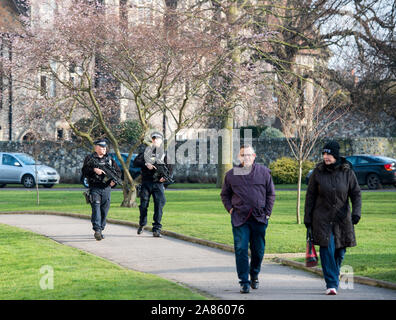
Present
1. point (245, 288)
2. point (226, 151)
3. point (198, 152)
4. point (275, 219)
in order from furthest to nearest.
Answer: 1. point (198, 152)
2. point (226, 151)
3. point (275, 219)
4. point (245, 288)

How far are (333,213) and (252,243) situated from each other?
1102mm

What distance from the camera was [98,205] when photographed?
47.9 ft

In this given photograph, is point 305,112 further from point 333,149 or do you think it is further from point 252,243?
point 333,149

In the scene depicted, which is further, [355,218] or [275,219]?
[275,219]

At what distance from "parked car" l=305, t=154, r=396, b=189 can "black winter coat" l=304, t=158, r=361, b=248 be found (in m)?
22.8

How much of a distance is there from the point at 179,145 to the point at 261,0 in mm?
10527

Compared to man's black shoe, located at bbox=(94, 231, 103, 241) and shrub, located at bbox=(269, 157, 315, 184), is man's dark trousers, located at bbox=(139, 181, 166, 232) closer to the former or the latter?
man's black shoe, located at bbox=(94, 231, 103, 241)

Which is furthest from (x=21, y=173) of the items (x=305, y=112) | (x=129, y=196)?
(x=305, y=112)

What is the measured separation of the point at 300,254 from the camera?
1245cm

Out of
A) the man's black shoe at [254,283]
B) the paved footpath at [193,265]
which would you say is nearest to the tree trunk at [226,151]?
the paved footpath at [193,265]

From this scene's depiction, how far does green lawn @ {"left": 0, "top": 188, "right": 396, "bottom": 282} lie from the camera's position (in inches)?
477

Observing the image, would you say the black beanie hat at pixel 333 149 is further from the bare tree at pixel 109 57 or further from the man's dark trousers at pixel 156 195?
the bare tree at pixel 109 57

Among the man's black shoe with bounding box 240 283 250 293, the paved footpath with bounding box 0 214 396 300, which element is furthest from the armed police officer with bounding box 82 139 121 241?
the man's black shoe with bounding box 240 283 250 293

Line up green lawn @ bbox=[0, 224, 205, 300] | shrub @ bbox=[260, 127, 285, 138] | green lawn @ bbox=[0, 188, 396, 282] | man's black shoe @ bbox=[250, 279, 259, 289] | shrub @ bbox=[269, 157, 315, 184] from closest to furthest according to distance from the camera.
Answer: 1. green lawn @ bbox=[0, 224, 205, 300]
2. man's black shoe @ bbox=[250, 279, 259, 289]
3. green lawn @ bbox=[0, 188, 396, 282]
4. shrub @ bbox=[269, 157, 315, 184]
5. shrub @ bbox=[260, 127, 285, 138]
